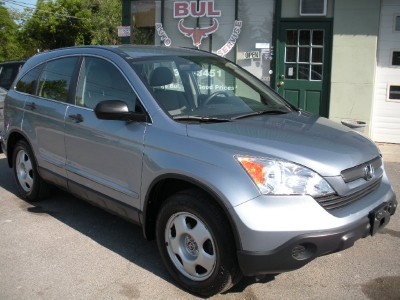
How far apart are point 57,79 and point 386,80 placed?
22.2 ft

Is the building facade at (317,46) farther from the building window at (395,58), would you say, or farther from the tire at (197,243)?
the tire at (197,243)

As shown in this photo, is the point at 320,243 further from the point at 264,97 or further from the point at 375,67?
the point at 375,67

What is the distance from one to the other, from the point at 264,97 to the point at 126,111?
1.47 metres

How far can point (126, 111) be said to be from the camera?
3.66 metres

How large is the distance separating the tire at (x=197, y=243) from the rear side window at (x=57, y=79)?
1.88 m

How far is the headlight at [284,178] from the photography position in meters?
2.96

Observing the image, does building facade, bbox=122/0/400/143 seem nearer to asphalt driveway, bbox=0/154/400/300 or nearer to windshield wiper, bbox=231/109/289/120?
asphalt driveway, bbox=0/154/400/300

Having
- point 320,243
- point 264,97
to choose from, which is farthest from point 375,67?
point 320,243

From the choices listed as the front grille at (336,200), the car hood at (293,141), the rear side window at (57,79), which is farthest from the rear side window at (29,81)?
the front grille at (336,200)

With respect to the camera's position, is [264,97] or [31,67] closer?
[264,97]

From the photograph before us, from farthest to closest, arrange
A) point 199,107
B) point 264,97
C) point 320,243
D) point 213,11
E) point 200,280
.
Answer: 1. point 213,11
2. point 264,97
3. point 199,107
4. point 200,280
5. point 320,243

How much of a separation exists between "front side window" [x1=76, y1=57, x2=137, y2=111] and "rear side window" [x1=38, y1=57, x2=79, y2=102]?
0.24m

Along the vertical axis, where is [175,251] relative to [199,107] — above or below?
below

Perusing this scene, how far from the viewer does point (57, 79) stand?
4863 millimetres
